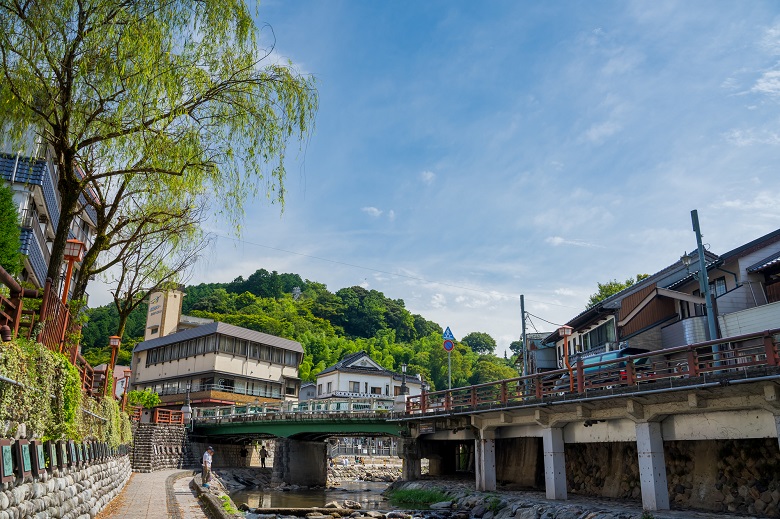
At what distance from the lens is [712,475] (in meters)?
19.5

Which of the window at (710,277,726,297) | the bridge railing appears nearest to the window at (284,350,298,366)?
the bridge railing

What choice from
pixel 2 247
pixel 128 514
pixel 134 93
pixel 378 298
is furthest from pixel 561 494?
pixel 378 298

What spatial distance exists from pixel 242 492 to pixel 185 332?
2730cm

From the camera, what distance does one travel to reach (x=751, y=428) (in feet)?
55.7

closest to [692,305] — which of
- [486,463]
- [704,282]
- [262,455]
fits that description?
[704,282]

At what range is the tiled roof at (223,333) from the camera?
2335 inches

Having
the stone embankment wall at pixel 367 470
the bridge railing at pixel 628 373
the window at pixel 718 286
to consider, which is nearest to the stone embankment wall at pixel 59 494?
the bridge railing at pixel 628 373

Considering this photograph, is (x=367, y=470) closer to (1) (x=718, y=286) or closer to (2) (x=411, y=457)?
(2) (x=411, y=457)

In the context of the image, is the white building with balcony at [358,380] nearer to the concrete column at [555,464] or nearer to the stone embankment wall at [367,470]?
the stone embankment wall at [367,470]

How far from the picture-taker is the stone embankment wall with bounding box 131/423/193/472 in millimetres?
39062

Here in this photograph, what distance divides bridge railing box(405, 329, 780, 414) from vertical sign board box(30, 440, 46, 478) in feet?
53.0

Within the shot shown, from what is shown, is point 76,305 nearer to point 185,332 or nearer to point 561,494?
point 561,494

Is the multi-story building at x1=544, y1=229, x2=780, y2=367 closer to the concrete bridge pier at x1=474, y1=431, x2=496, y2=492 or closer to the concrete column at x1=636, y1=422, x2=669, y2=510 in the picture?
the concrete bridge pier at x1=474, y1=431, x2=496, y2=492

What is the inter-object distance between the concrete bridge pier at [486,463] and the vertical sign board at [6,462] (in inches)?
913
